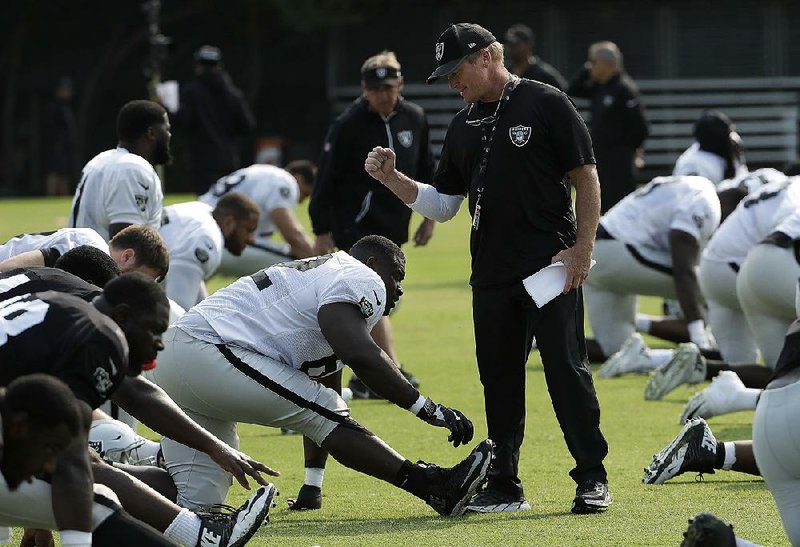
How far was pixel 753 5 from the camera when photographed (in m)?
34.8

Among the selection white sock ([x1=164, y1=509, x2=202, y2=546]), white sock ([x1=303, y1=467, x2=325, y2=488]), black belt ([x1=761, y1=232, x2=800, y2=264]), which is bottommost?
white sock ([x1=303, y1=467, x2=325, y2=488])

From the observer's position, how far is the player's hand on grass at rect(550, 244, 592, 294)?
21.6ft

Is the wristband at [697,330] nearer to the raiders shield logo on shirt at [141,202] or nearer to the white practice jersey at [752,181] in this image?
the white practice jersey at [752,181]

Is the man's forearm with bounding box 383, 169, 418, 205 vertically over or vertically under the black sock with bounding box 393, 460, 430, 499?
over

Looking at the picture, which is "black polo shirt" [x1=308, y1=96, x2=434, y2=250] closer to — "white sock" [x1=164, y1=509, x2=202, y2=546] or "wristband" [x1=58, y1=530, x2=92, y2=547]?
"white sock" [x1=164, y1=509, x2=202, y2=546]

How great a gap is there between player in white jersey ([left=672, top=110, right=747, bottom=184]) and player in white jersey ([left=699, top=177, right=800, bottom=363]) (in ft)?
8.39

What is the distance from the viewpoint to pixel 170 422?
18.6 ft

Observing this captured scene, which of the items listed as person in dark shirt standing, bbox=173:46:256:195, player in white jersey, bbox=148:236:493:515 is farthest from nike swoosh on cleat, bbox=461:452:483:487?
person in dark shirt standing, bbox=173:46:256:195

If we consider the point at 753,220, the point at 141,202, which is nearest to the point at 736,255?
the point at 753,220

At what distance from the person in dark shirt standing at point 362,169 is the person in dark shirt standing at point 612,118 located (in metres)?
4.99

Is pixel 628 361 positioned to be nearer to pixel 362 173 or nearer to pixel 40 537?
pixel 362 173

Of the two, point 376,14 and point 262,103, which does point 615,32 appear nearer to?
point 376,14

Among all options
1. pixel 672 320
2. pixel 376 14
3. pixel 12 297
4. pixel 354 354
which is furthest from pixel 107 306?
pixel 376 14

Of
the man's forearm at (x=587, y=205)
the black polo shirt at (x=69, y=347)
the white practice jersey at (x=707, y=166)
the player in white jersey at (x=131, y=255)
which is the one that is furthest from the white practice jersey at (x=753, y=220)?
the black polo shirt at (x=69, y=347)
